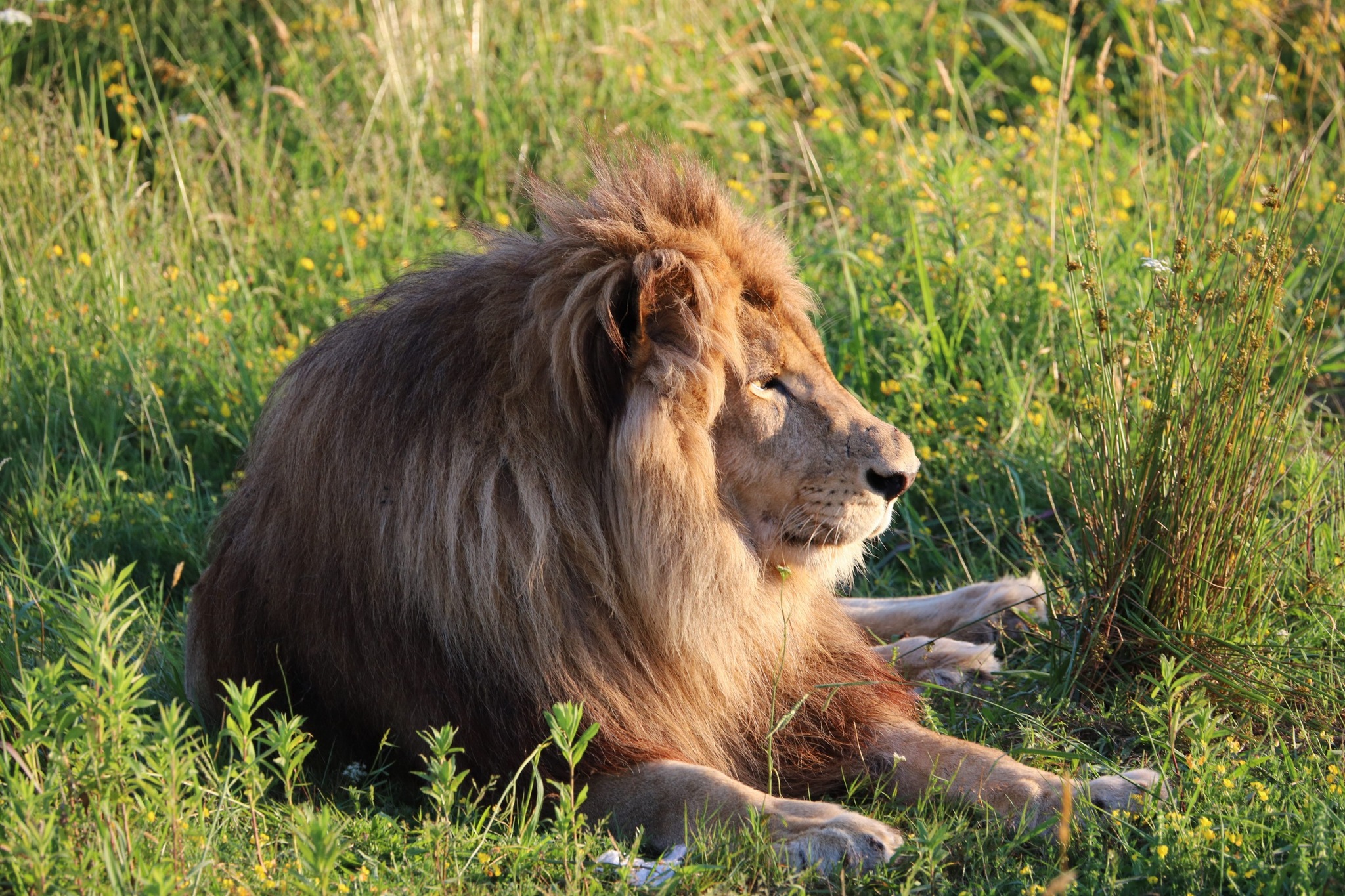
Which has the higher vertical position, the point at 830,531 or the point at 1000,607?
the point at 830,531

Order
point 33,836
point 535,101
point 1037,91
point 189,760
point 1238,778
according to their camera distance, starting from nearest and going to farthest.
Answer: point 33,836, point 189,760, point 1238,778, point 535,101, point 1037,91

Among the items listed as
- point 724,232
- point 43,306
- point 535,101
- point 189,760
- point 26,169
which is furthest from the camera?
point 535,101

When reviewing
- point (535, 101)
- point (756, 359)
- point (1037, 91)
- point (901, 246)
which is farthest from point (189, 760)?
point (1037, 91)

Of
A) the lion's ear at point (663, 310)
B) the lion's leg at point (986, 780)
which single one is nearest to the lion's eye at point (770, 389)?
the lion's ear at point (663, 310)

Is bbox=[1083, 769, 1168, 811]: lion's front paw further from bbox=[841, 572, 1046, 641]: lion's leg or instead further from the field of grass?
bbox=[841, 572, 1046, 641]: lion's leg

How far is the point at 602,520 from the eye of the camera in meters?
2.68

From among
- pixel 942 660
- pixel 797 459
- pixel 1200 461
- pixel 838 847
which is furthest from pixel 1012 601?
pixel 838 847

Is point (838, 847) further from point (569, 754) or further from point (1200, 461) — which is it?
point (1200, 461)

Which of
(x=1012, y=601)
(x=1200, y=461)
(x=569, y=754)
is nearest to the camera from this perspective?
(x=569, y=754)

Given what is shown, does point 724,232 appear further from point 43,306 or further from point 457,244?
point 43,306

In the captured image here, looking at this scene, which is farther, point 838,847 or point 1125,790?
point 1125,790

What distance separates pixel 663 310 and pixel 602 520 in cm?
44

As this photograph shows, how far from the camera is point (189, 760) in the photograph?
222 centimetres

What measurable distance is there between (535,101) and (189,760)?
14.7 ft
